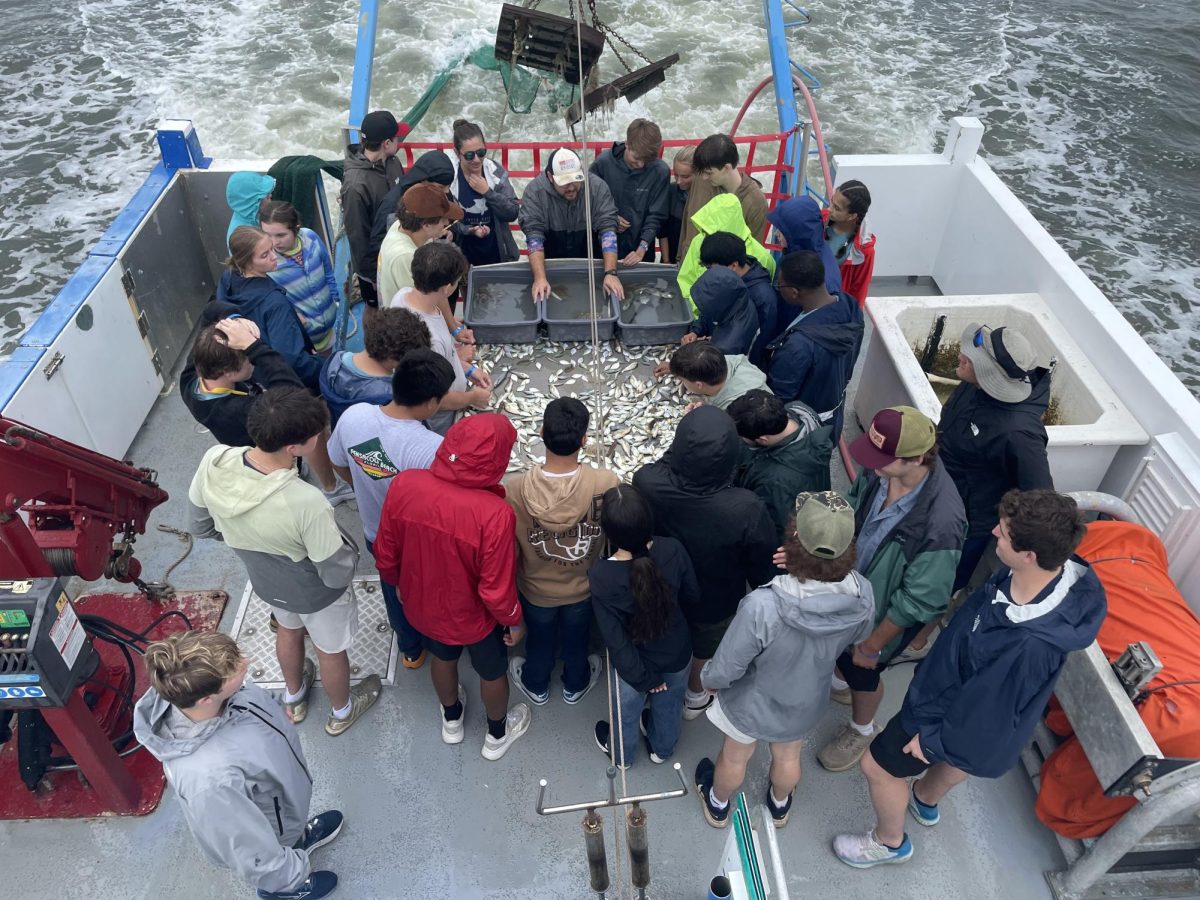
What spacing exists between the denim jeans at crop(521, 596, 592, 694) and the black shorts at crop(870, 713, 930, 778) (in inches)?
49.9

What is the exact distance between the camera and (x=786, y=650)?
292cm

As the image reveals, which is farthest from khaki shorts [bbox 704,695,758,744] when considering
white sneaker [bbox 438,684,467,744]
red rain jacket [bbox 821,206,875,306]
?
red rain jacket [bbox 821,206,875,306]

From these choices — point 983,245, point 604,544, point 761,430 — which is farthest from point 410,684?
point 983,245

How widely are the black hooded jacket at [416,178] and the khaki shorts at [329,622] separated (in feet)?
7.07

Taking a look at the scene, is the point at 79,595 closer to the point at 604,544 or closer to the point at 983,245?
the point at 604,544

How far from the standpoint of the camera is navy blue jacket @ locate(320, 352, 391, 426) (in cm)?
375

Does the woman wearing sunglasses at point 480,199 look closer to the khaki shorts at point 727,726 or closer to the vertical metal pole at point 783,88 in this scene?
the vertical metal pole at point 783,88

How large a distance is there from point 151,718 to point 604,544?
5.30 ft

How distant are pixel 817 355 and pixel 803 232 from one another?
0.82 m

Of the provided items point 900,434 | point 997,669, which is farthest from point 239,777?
point 900,434

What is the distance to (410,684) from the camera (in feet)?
13.3

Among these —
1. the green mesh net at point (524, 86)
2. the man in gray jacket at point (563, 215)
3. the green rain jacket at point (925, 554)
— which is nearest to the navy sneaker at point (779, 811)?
the green rain jacket at point (925, 554)

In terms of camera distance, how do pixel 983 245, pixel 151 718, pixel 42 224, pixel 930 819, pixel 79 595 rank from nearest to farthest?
pixel 151 718 → pixel 930 819 → pixel 79 595 → pixel 983 245 → pixel 42 224

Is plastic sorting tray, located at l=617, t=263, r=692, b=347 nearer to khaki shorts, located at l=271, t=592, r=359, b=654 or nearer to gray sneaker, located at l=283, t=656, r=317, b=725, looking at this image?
khaki shorts, located at l=271, t=592, r=359, b=654
